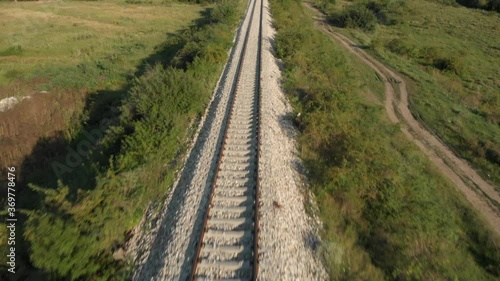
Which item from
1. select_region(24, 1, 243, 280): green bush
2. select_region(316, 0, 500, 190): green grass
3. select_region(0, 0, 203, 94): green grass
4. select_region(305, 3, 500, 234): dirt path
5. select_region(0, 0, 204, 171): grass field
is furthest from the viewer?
select_region(0, 0, 203, 94): green grass

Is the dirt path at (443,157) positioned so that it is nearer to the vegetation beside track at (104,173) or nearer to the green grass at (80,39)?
the vegetation beside track at (104,173)

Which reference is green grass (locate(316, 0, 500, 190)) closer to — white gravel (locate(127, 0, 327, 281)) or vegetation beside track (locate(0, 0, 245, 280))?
white gravel (locate(127, 0, 327, 281))

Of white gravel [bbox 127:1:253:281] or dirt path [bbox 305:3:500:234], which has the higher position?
white gravel [bbox 127:1:253:281]

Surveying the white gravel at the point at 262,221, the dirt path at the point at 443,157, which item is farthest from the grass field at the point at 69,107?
the dirt path at the point at 443,157

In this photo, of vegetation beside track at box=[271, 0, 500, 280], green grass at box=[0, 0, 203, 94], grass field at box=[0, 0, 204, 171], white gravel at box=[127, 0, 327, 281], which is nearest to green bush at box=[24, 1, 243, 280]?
white gravel at box=[127, 0, 327, 281]

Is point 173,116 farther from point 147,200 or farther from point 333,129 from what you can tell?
point 333,129
